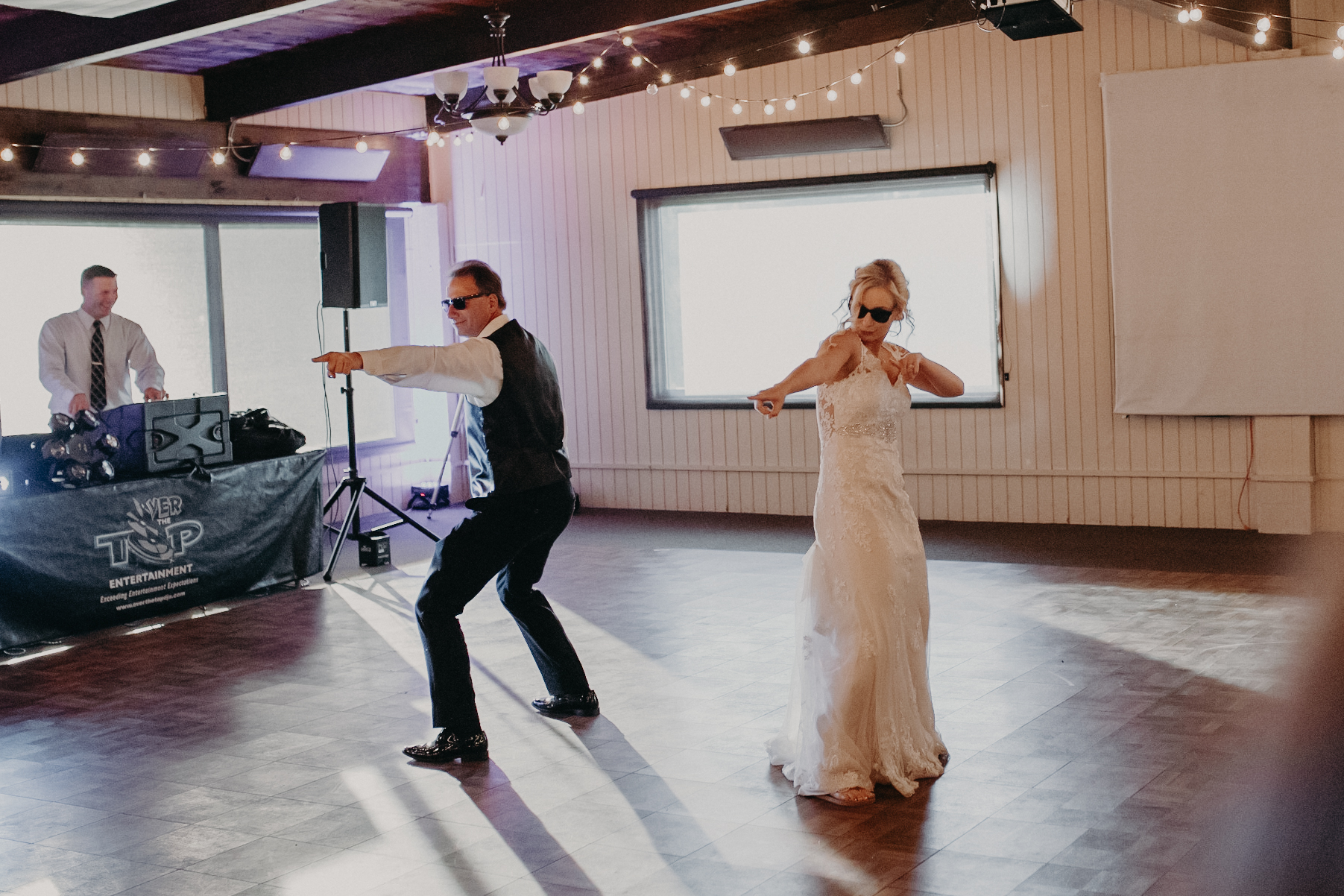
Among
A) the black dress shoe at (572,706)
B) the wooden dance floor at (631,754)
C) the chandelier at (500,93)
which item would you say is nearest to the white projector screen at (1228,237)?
the wooden dance floor at (631,754)

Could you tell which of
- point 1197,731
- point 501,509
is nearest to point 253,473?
point 501,509

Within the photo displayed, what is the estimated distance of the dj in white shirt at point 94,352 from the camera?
7.45m

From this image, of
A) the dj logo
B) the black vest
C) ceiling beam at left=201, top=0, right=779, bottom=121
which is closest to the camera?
the black vest

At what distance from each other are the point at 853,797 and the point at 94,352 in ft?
17.6

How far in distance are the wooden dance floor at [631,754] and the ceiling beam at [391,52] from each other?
Result: 9.80ft

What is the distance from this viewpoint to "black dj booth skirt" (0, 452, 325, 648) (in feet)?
21.1

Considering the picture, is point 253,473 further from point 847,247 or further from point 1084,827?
point 1084,827

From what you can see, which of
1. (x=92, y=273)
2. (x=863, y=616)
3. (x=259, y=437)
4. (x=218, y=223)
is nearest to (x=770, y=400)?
(x=863, y=616)

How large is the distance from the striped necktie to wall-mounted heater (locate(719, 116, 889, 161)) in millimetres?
4255

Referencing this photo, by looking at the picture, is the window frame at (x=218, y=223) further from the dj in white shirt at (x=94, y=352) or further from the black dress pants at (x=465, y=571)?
the black dress pants at (x=465, y=571)

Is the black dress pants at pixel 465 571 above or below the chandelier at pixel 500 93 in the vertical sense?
below

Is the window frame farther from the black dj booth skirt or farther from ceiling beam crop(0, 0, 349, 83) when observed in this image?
the black dj booth skirt

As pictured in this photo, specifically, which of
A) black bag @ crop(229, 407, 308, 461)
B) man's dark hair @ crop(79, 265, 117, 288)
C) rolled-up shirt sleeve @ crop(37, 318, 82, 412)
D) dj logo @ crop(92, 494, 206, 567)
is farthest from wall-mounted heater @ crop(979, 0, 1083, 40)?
rolled-up shirt sleeve @ crop(37, 318, 82, 412)

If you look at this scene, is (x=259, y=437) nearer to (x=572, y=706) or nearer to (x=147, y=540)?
(x=147, y=540)
